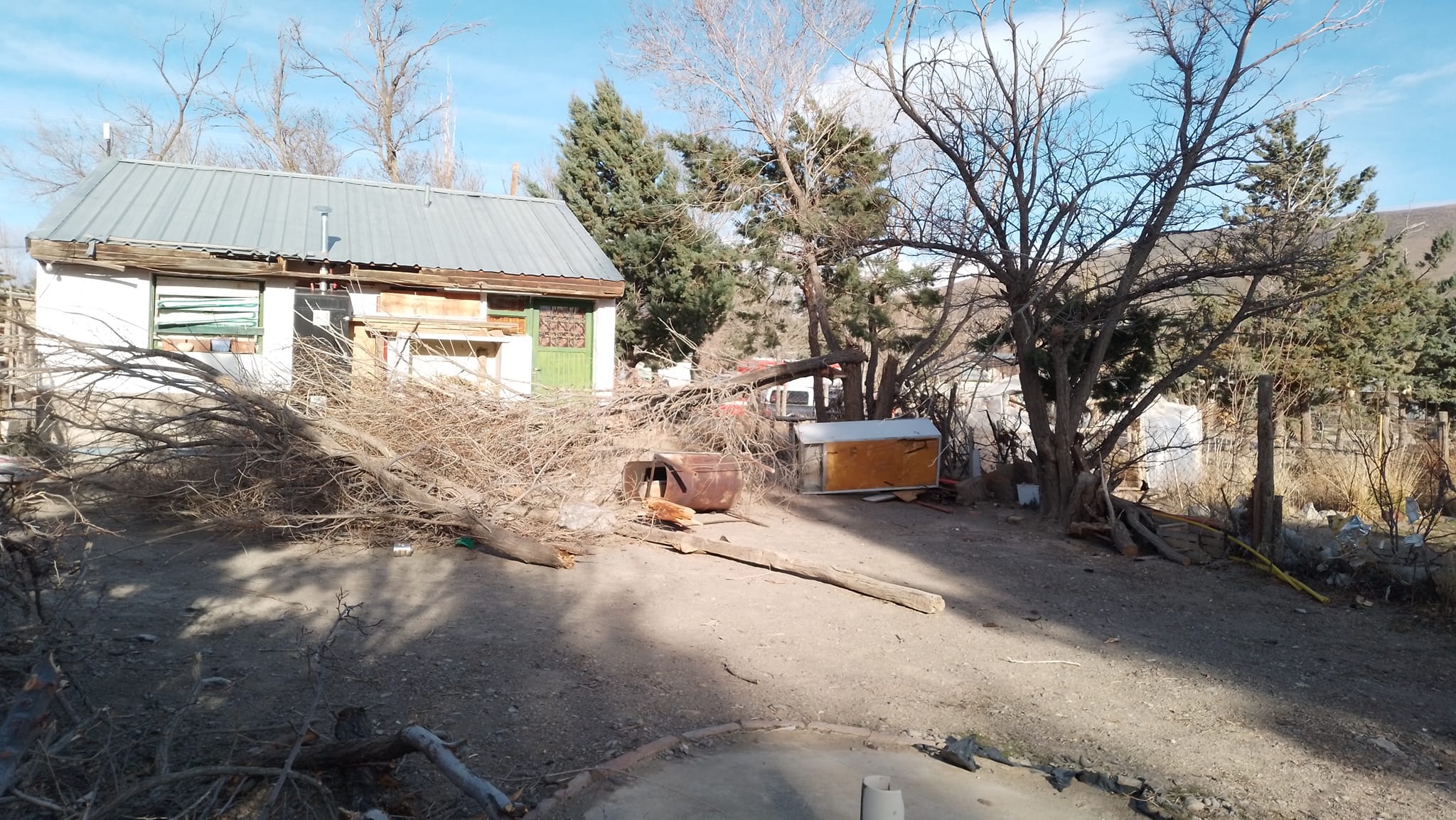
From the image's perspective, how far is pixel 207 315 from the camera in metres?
13.5

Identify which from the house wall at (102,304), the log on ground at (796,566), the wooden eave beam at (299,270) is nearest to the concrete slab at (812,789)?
the log on ground at (796,566)

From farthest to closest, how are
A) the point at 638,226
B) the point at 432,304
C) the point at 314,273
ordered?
1. the point at 638,226
2. the point at 432,304
3. the point at 314,273

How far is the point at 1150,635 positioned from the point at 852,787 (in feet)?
12.3

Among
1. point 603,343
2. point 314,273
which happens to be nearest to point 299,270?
point 314,273

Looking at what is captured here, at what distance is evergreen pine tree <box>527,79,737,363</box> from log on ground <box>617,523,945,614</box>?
11.9 meters

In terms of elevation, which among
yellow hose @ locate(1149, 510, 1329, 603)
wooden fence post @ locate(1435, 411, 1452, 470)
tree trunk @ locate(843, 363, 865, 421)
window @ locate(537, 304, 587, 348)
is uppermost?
window @ locate(537, 304, 587, 348)

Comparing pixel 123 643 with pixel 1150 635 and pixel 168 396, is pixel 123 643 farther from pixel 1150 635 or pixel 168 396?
pixel 1150 635

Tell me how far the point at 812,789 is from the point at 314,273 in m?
12.1

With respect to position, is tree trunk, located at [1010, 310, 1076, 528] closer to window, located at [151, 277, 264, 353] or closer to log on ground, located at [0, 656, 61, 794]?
log on ground, located at [0, 656, 61, 794]

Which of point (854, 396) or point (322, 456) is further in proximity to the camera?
point (854, 396)

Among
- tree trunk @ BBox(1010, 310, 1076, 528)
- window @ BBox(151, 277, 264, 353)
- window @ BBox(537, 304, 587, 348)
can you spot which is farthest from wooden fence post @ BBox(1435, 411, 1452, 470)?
window @ BBox(151, 277, 264, 353)

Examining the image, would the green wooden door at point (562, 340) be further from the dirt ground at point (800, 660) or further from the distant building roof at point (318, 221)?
the dirt ground at point (800, 660)

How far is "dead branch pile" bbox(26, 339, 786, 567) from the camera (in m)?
7.94

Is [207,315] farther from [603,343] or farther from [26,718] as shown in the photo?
[26,718]
